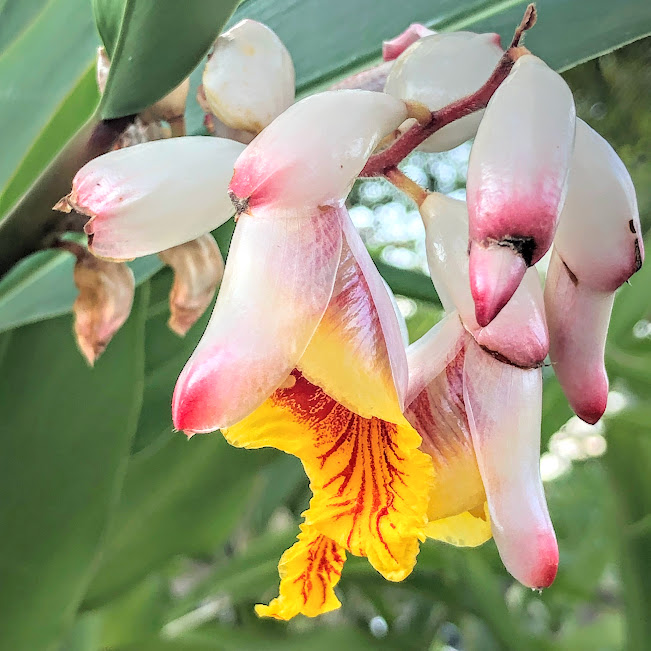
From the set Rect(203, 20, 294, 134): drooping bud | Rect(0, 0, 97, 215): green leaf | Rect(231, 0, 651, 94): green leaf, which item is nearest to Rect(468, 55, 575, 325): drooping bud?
Rect(203, 20, 294, 134): drooping bud

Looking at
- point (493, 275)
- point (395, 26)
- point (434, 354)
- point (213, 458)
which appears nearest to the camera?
point (493, 275)

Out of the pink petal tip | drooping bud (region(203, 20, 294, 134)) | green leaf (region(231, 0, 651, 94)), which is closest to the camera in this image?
the pink petal tip

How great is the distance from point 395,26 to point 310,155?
25 centimetres

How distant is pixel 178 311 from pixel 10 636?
28cm

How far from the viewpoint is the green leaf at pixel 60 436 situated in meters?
0.45

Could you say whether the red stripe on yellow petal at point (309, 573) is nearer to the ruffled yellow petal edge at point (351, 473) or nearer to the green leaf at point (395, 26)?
the ruffled yellow petal edge at point (351, 473)

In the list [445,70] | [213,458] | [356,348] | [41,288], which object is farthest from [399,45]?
[213,458]

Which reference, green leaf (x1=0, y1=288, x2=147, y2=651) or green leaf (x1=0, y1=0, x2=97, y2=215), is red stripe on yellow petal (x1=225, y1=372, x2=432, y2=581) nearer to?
green leaf (x1=0, y1=288, x2=147, y2=651)

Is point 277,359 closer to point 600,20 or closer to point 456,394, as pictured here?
point 456,394

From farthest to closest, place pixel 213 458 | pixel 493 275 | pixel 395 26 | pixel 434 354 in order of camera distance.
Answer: pixel 213 458 → pixel 395 26 → pixel 434 354 → pixel 493 275

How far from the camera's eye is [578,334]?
27cm

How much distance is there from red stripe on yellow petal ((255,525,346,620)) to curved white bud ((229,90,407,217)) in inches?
6.5

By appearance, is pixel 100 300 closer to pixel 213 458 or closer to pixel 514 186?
pixel 514 186

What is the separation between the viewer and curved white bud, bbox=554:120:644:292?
0.25m
